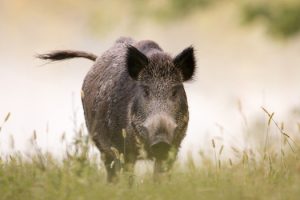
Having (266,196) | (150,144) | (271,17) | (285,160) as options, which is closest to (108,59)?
(150,144)

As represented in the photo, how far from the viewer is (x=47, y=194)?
5113 mm

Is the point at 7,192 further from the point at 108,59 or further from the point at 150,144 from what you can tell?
the point at 108,59

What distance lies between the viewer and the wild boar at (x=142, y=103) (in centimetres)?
679

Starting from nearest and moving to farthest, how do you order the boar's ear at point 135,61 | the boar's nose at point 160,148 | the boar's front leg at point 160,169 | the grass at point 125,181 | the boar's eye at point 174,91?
1. the grass at point 125,181
2. the boar's front leg at point 160,169
3. the boar's nose at point 160,148
4. the boar's eye at point 174,91
5. the boar's ear at point 135,61

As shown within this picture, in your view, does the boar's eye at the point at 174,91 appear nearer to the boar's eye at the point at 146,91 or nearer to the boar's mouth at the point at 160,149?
the boar's eye at the point at 146,91

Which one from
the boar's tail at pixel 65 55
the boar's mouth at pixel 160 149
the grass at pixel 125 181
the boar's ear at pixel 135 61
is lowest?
the grass at pixel 125 181

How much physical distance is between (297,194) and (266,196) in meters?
0.21

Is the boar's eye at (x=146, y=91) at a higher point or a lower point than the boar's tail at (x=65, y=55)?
lower

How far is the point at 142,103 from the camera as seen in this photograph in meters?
7.20

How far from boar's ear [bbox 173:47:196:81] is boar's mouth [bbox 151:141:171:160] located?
0.98 metres

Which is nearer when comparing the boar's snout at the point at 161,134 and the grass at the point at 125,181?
the grass at the point at 125,181

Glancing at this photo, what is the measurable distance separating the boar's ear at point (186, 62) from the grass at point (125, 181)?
1.29m

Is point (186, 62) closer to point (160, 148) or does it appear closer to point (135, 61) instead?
point (135, 61)

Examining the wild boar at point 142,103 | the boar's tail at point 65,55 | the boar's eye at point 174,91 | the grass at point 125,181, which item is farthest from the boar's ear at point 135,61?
the boar's tail at point 65,55
